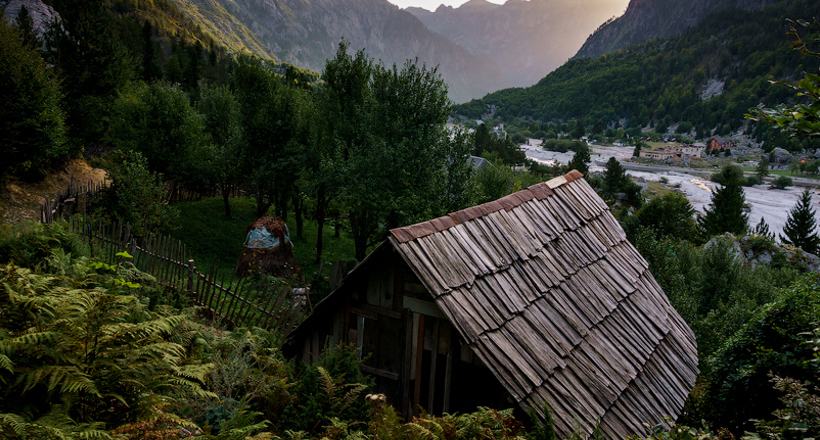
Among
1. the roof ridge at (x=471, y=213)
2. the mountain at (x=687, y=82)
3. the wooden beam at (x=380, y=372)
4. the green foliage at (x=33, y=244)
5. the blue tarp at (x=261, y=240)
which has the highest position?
the mountain at (x=687, y=82)

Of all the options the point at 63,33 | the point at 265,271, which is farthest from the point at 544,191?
the point at 63,33

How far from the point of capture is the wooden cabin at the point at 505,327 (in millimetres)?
5246

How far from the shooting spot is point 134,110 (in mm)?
25156

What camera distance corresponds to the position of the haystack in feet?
60.2

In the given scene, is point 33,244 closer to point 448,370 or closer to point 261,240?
point 448,370

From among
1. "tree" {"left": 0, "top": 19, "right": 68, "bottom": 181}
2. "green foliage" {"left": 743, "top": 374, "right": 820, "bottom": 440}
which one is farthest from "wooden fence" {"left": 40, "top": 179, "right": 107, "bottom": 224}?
"green foliage" {"left": 743, "top": 374, "right": 820, "bottom": 440}

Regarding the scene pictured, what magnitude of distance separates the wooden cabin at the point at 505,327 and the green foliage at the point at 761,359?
1.89 feet

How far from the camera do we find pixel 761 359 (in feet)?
19.9

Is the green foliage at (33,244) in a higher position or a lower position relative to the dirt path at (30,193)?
higher

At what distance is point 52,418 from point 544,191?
301 inches

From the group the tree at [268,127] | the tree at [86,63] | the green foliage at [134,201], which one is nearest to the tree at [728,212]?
the tree at [268,127]

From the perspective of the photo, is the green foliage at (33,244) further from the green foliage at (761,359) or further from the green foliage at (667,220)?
the green foliage at (667,220)

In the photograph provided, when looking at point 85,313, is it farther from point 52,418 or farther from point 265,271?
point 265,271

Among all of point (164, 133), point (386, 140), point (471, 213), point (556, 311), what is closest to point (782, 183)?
point (386, 140)
